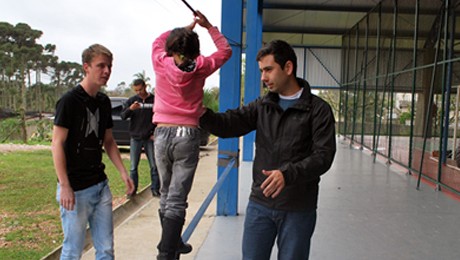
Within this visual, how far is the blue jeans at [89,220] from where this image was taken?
2436 mm

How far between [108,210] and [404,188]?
239 inches

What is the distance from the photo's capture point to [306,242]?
223 centimetres

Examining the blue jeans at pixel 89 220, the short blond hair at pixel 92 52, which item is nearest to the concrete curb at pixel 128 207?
the blue jeans at pixel 89 220

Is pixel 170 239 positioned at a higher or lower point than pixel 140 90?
lower

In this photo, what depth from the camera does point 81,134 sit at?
245 centimetres

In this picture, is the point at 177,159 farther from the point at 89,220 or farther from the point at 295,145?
the point at 295,145

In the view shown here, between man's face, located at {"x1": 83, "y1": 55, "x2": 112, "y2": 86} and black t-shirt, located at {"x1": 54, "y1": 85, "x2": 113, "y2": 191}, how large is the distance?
93 millimetres

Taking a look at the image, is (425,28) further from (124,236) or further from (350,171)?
(124,236)

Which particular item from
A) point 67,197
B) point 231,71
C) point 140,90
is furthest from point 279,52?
point 140,90

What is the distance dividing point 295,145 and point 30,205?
15.6 feet

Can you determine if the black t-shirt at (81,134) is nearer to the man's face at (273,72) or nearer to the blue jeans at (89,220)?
the blue jeans at (89,220)

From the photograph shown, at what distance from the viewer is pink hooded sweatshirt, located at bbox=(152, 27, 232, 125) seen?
2.52m

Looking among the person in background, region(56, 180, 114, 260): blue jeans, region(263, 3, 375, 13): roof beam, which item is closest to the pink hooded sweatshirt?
the person in background

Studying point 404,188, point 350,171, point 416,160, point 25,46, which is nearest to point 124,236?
point 404,188
